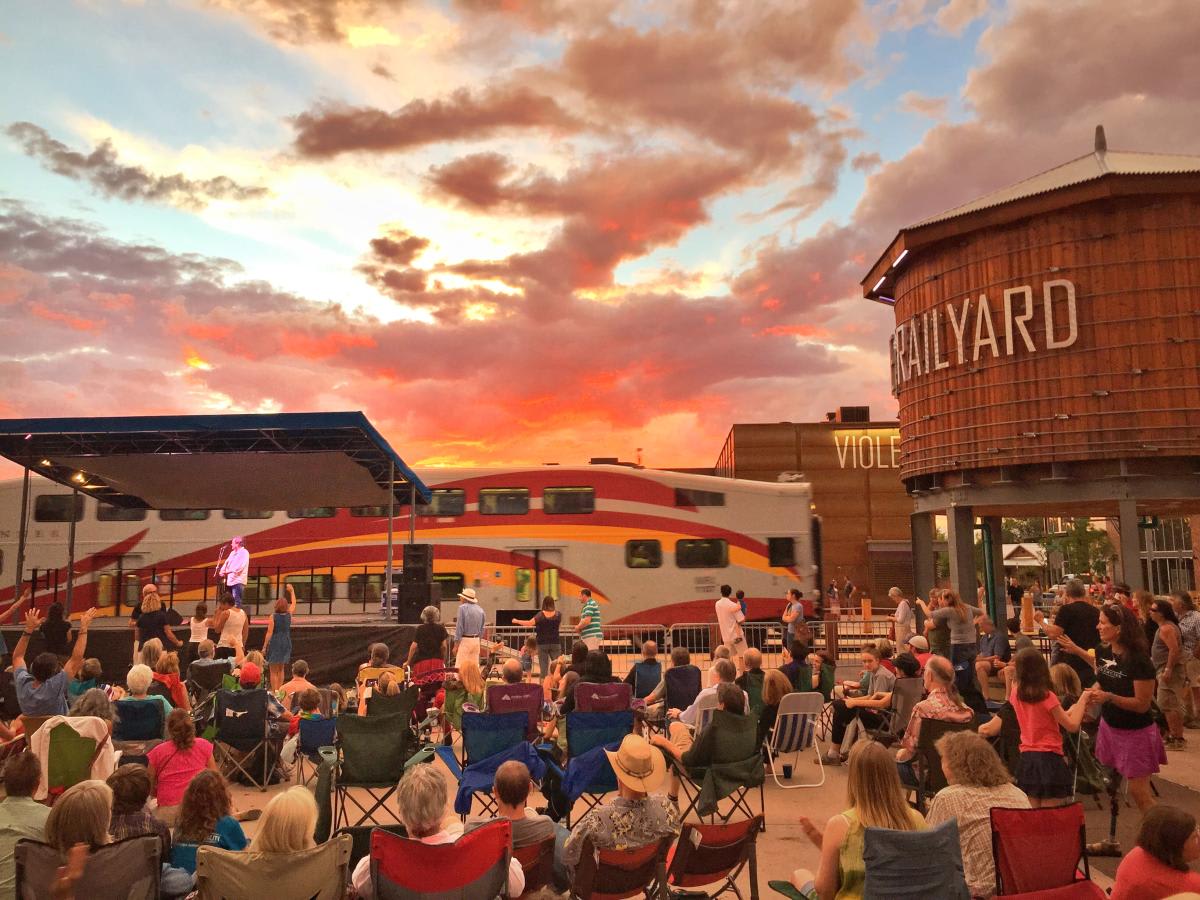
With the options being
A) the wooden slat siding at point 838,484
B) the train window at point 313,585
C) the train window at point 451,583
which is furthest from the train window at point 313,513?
the wooden slat siding at point 838,484

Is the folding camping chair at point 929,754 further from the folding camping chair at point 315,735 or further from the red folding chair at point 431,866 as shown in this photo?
the folding camping chair at point 315,735

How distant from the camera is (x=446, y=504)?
22375 millimetres

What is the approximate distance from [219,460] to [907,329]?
719 inches

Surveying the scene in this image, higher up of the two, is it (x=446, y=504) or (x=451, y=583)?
(x=446, y=504)

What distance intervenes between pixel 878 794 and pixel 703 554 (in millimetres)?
18083

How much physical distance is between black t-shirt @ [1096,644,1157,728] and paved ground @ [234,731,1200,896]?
3.26 ft

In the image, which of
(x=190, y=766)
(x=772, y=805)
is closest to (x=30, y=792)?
(x=190, y=766)

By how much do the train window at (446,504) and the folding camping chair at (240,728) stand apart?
1331 centimetres

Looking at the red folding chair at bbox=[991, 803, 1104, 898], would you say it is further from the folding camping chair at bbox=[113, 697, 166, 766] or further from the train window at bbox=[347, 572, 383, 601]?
the train window at bbox=[347, 572, 383, 601]

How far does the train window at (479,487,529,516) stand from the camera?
2217 cm

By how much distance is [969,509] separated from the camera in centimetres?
2284

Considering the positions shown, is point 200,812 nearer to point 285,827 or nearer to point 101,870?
point 101,870

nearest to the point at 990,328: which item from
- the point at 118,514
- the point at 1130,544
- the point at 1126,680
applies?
the point at 1130,544

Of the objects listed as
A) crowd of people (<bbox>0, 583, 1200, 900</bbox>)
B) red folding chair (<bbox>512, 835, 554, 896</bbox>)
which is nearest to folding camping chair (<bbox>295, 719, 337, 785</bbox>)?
crowd of people (<bbox>0, 583, 1200, 900</bbox>)
